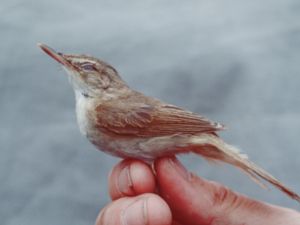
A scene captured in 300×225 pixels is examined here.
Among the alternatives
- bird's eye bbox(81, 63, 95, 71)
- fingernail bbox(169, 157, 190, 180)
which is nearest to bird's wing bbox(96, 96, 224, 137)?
fingernail bbox(169, 157, 190, 180)

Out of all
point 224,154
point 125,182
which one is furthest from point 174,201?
point 224,154

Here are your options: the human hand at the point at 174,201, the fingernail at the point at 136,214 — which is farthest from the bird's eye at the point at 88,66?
the fingernail at the point at 136,214

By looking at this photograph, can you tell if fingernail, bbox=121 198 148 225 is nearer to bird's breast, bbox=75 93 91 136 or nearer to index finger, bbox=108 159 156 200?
index finger, bbox=108 159 156 200

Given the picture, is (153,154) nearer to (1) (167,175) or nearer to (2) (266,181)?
(1) (167,175)

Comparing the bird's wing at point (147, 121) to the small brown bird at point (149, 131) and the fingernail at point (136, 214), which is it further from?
the fingernail at point (136, 214)

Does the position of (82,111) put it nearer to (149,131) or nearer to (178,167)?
(149,131)

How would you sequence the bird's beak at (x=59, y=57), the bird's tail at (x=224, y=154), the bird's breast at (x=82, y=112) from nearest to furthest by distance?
the bird's tail at (x=224, y=154) < the bird's breast at (x=82, y=112) < the bird's beak at (x=59, y=57)
